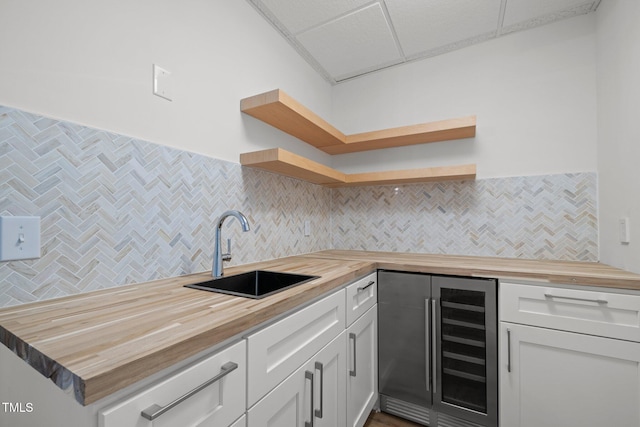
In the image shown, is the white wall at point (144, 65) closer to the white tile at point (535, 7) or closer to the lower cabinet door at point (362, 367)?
the lower cabinet door at point (362, 367)

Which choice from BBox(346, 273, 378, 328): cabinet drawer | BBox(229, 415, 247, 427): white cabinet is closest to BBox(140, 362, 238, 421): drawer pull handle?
BBox(229, 415, 247, 427): white cabinet

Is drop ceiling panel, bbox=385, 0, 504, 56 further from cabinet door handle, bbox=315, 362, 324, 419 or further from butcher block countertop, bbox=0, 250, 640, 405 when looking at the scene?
cabinet door handle, bbox=315, 362, 324, 419

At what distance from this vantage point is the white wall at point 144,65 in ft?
2.75

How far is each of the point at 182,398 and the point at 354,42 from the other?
215 centimetres

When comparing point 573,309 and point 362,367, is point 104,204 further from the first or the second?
point 573,309

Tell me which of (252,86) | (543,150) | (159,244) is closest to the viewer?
(159,244)

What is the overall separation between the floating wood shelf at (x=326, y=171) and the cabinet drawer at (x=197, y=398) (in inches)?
38.4

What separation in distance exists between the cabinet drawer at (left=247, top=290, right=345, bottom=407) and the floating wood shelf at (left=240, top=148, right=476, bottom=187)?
2.42ft

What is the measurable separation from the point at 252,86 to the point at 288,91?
1.24ft

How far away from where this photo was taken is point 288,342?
3.00 ft

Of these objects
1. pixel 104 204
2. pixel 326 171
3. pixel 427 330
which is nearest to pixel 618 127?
pixel 427 330

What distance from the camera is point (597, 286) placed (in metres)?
1.20

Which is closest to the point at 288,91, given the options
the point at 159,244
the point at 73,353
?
the point at 159,244

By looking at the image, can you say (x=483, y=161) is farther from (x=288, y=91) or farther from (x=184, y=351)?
(x=184, y=351)
